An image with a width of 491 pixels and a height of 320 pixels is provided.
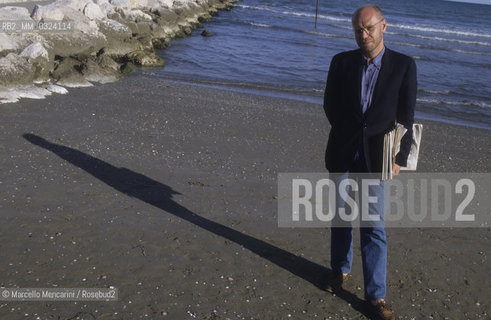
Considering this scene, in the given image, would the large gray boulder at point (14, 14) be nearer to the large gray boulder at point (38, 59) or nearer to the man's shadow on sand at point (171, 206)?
the large gray boulder at point (38, 59)

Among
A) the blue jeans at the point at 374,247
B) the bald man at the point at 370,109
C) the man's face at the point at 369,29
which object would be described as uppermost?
the man's face at the point at 369,29

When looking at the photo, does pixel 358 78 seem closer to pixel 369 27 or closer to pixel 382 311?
pixel 369 27

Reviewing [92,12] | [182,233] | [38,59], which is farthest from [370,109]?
[92,12]

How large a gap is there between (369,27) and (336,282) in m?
1.98

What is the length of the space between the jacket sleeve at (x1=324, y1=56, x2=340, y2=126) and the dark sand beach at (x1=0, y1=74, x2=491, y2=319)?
139 cm

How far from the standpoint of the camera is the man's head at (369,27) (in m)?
3.46

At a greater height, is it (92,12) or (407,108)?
(92,12)

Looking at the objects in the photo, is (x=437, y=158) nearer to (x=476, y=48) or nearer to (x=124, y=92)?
(x=124, y=92)

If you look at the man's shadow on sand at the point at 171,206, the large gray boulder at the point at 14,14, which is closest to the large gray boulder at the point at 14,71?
the large gray boulder at the point at 14,14

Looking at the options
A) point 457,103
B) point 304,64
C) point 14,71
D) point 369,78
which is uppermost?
point 369,78

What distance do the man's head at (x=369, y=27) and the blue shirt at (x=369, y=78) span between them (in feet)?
0.22

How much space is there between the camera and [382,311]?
12.4ft

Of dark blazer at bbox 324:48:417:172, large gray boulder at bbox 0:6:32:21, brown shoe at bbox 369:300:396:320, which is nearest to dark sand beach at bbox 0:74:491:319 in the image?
brown shoe at bbox 369:300:396:320

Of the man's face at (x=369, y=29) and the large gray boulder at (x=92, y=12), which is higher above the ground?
the man's face at (x=369, y=29)
